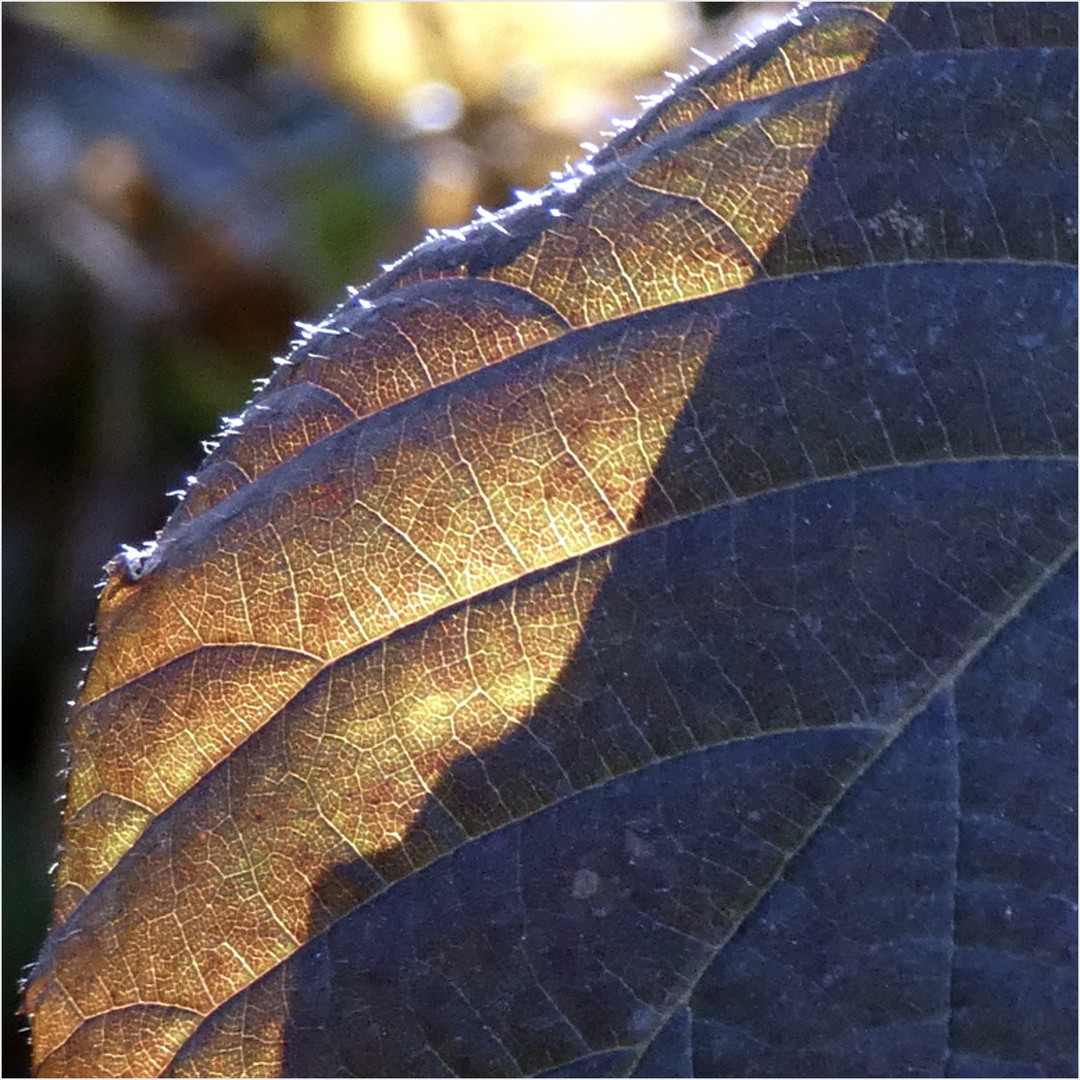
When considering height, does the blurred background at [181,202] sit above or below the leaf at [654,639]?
above

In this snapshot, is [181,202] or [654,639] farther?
[181,202]

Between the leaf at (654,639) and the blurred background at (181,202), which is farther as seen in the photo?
the blurred background at (181,202)

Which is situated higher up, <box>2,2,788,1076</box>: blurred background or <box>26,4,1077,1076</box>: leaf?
<box>2,2,788,1076</box>: blurred background

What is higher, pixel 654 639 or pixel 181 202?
pixel 181 202

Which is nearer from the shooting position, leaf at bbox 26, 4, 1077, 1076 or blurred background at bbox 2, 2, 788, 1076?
leaf at bbox 26, 4, 1077, 1076

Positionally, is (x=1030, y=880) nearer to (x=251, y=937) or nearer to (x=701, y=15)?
(x=251, y=937)
